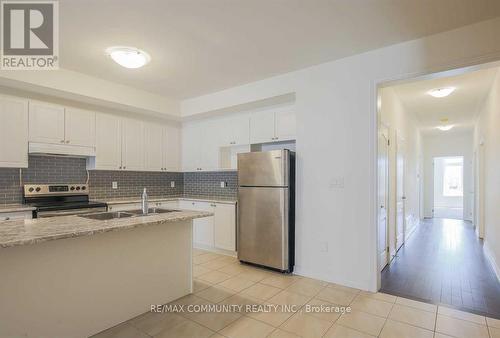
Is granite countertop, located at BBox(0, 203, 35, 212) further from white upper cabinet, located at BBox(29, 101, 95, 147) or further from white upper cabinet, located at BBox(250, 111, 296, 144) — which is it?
white upper cabinet, located at BBox(250, 111, 296, 144)

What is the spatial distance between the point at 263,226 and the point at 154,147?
2.54 meters

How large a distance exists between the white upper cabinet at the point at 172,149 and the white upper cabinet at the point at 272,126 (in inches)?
68.5

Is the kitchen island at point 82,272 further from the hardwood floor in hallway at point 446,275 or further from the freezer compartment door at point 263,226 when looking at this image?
the hardwood floor in hallway at point 446,275

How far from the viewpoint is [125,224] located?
2.05 m

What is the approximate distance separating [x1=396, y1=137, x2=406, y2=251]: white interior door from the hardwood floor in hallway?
0.25 meters

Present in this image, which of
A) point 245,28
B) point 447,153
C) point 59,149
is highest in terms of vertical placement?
point 245,28

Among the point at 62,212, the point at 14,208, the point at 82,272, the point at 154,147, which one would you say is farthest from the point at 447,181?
the point at 14,208

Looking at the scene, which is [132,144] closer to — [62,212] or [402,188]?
[62,212]

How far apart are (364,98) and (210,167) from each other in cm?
282

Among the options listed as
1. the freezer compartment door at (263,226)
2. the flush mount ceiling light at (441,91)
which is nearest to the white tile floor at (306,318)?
the freezer compartment door at (263,226)

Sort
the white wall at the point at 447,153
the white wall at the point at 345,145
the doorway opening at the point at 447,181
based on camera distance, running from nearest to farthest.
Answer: the white wall at the point at 345,145
the white wall at the point at 447,153
the doorway opening at the point at 447,181

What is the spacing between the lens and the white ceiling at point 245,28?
2205 mm

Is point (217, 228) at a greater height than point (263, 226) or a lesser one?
lesser

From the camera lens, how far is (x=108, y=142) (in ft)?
14.0
